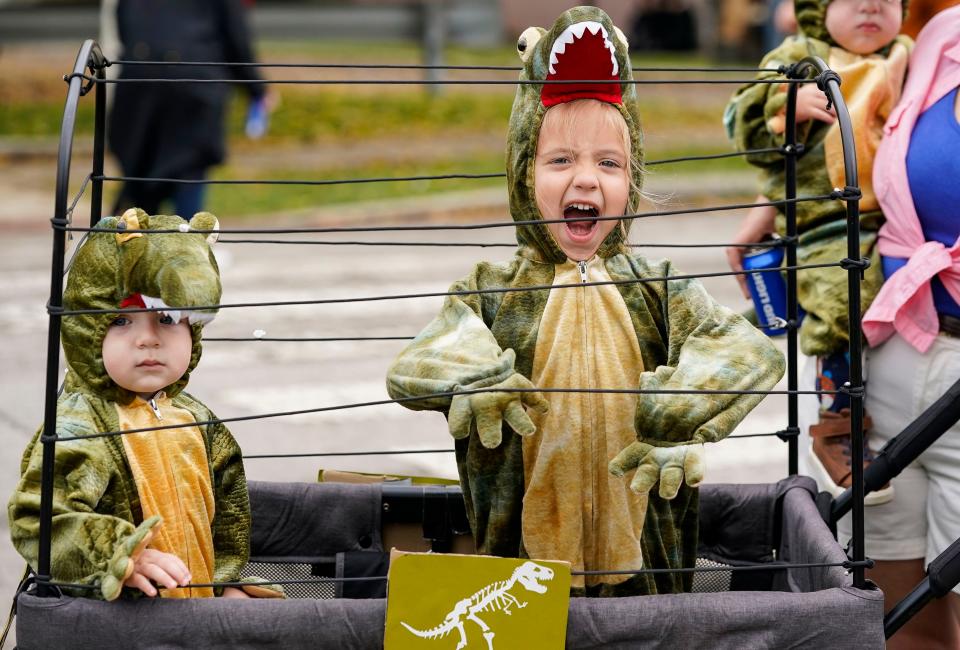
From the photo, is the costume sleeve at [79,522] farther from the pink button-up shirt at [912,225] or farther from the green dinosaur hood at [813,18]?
the green dinosaur hood at [813,18]

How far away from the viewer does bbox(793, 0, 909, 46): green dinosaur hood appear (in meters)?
3.37

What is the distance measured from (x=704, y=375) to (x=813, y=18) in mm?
1322

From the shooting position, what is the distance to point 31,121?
539 inches

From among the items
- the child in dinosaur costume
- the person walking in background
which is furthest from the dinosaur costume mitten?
the person walking in background

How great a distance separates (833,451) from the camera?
3246 millimetres

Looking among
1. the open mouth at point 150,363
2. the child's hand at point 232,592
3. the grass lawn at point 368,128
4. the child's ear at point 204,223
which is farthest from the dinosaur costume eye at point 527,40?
the grass lawn at point 368,128

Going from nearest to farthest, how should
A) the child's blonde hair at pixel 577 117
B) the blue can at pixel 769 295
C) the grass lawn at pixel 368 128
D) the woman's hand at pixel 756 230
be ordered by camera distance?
1. the child's blonde hair at pixel 577 117
2. the blue can at pixel 769 295
3. the woman's hand at pixel 756 230
4. the grass lawn at pixel 368 128

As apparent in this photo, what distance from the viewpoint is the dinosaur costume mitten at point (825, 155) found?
3.19m

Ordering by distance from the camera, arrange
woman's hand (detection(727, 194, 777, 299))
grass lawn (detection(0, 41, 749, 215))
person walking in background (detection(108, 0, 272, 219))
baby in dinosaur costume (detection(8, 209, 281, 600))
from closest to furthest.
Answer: baby in dinosaur costume (detection(8, 209, 281, 600)), woman's hand (detection(727, 194, 777, 299)), person walking in background (detection(108, 0, 272, 219)), grass lawn (detection(0, 41, 749, 215))

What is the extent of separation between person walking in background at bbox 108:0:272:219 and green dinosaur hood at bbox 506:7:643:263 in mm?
Result: 5097

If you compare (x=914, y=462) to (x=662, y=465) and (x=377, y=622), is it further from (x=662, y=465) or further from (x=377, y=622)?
(x=377, y=622)

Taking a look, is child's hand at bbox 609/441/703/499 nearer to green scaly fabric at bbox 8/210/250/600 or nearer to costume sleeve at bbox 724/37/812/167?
green scaly fabric at bbox 8/210/250/600

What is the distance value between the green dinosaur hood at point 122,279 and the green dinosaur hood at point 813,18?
5.43 feet

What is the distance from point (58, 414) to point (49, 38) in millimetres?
12436
